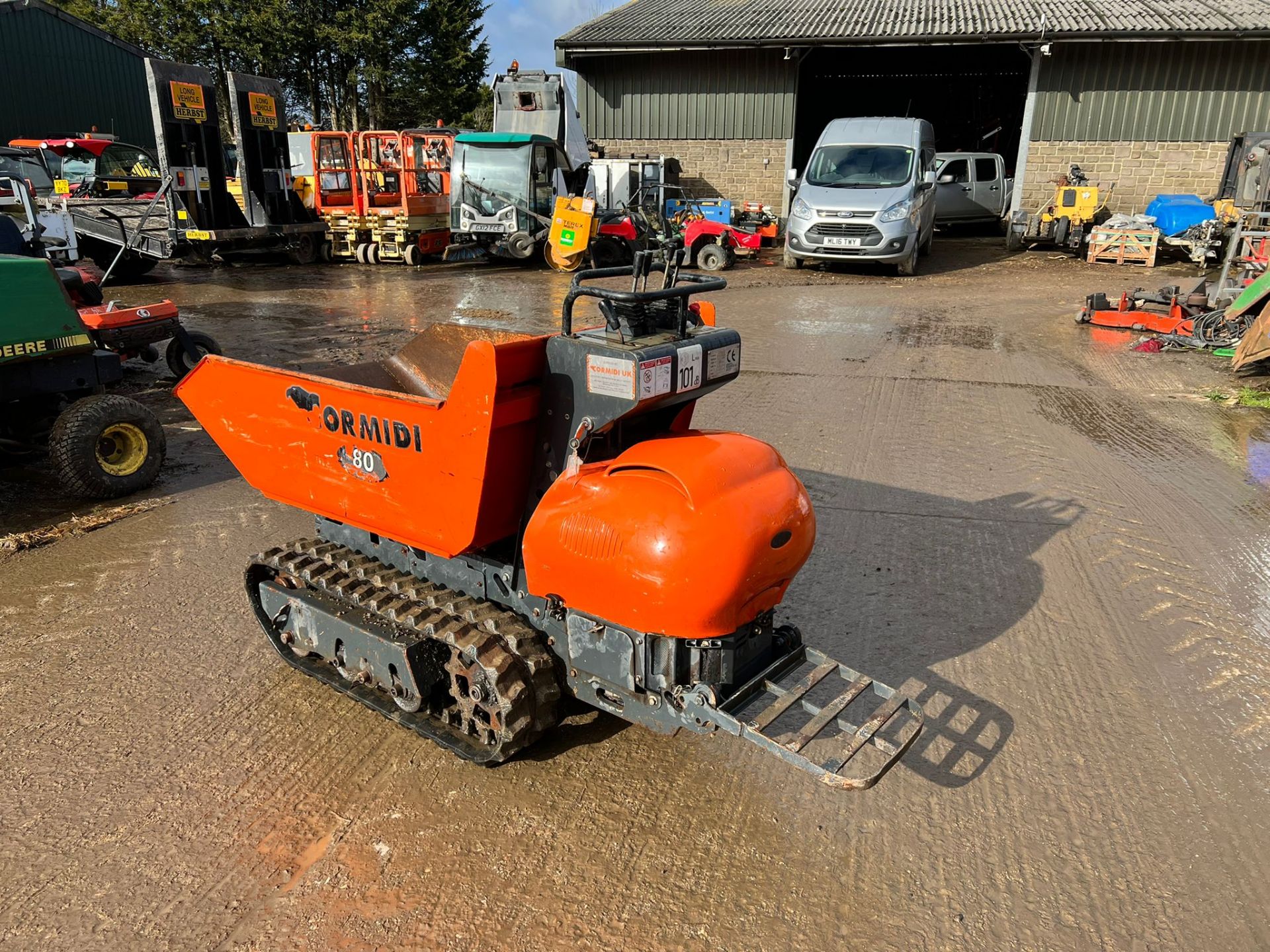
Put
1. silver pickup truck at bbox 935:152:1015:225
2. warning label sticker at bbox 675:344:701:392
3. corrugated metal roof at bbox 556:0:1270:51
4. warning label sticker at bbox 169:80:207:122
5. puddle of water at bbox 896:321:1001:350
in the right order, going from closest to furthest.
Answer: warning label sticker at bbox 675:344:701:392 < puddle of water at bbox 896:321:1001:350 < warning label sticker at bbox 169:80:207:122 < corrugated metal roof at bbox 556:0:1270:51 < silver pickup truck at bbox 935:152:1015:225

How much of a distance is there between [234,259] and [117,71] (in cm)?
1369

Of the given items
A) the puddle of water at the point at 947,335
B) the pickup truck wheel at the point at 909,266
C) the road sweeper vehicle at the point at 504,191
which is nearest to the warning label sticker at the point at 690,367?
the puddle of water at the point at 947,335

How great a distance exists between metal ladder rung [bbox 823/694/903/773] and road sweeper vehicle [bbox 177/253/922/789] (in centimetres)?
1

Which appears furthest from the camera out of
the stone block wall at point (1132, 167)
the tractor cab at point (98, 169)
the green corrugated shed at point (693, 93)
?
the green corrugated shed at point (693, 93)

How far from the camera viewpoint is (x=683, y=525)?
2613 mm

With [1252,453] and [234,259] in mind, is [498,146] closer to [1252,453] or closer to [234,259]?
[234,259]

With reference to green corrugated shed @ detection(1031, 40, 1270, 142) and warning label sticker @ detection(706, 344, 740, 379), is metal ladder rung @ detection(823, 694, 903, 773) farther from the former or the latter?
green corrugated shed @ detection(1031, 40, 1270, 142)

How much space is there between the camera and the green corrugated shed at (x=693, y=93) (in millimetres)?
21125

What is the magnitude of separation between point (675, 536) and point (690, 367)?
2.07 ft

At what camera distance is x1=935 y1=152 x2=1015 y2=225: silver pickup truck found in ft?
67.4

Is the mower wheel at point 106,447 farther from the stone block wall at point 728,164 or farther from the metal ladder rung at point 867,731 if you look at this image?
the stone block wall at point 728,164

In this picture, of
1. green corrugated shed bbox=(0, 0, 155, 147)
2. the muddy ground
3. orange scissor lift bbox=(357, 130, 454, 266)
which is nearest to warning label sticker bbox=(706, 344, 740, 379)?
the muddy ground

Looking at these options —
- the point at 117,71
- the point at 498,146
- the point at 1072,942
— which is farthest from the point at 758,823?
the point at 117,71

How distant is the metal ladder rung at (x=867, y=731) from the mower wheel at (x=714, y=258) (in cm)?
1383
